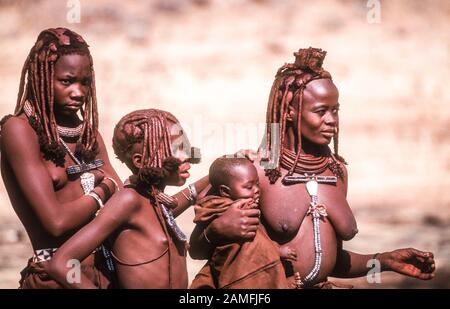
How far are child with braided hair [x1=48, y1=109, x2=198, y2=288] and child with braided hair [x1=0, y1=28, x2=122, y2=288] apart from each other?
11 cm

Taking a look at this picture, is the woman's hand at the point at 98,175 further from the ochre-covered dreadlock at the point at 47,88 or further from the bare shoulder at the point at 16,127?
the bare shoulder at the point at 16,127

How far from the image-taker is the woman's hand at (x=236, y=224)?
12.3 feet

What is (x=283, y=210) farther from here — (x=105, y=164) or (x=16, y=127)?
(x=16, y=127)

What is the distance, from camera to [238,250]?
379 centimetres

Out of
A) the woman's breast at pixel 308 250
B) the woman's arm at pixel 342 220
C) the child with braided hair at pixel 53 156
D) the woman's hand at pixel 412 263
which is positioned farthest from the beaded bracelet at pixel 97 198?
→ the woman's hand at pixel 412 263

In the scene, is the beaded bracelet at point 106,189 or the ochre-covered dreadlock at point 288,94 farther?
the ochre-covered dreadlock at point 288,94

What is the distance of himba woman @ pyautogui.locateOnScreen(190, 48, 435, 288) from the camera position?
3873 millimetres

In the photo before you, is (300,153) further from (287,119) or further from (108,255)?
(108,255)

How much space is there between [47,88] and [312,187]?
1.14m

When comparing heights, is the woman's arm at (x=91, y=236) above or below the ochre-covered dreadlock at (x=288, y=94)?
below

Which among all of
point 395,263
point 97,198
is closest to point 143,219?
point 97,198

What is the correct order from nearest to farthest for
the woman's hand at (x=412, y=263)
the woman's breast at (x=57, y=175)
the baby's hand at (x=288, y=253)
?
the woman's breast at (x=57, y=175)
the baby's hand at (x=288, y=253)
the woman's hand at (x=412, y=263)

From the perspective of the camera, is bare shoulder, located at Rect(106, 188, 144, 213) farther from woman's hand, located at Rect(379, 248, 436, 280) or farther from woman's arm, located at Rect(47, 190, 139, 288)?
woman's hand, located at Rect(379, 248, 436, 280)

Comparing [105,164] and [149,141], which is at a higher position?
[149,141]
